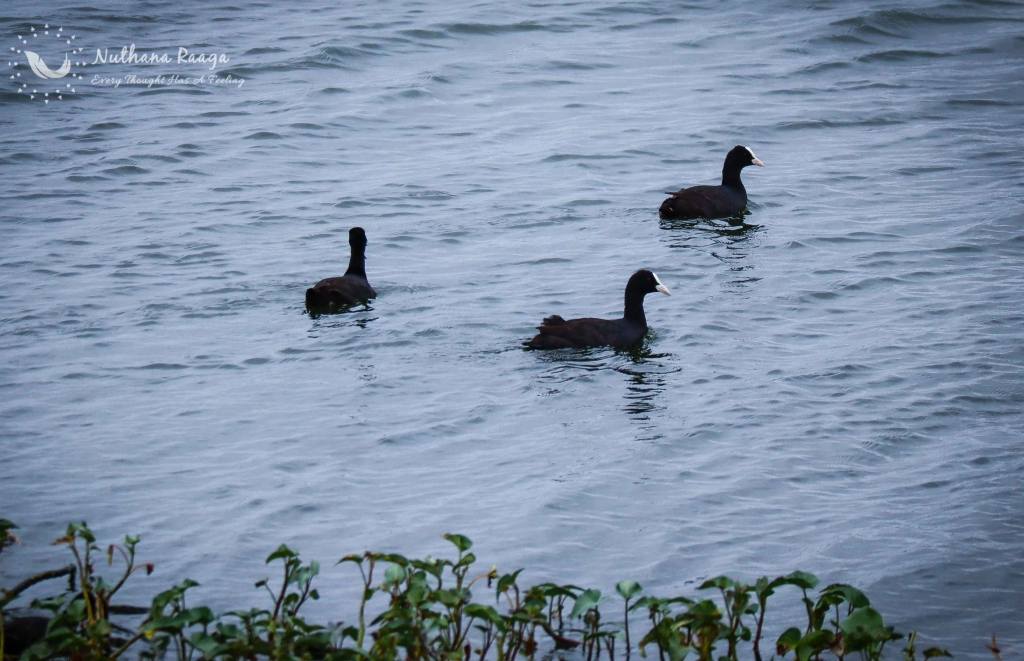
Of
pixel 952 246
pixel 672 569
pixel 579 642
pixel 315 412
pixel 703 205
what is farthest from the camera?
pixel 703 205

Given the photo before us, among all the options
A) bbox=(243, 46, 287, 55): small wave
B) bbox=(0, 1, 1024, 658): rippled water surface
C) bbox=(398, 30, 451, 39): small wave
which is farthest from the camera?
bbox=(398, 30, 451, 39): small wave

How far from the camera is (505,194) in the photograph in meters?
17.4

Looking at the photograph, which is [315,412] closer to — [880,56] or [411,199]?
[411,199]

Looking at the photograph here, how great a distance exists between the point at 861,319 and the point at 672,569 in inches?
218

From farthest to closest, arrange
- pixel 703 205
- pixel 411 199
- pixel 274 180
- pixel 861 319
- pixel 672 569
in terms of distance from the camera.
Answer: pixel 274 180, pixel 411 199, pixel 703 205, pixel 861 319, pixel 672 569

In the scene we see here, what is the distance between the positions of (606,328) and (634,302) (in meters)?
0.51

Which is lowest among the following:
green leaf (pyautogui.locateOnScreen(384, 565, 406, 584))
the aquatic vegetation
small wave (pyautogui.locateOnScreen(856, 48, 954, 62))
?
the aquatic vegetation

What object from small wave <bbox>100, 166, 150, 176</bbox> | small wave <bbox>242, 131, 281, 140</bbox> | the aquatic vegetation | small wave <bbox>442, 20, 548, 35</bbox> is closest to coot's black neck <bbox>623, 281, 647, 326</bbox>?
the aquatic vegetation

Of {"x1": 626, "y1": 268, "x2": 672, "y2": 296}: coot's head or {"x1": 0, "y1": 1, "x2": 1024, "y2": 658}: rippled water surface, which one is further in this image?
{"x1": 626, "y1": 268, "x2": 672, "y2": 296}: coot's head

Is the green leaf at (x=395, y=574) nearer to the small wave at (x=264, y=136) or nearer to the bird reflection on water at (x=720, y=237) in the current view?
the bird reflection on water at (x=720, y=237)

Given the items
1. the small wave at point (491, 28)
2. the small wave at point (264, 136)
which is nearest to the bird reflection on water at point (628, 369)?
the small wave at point (264, 136)

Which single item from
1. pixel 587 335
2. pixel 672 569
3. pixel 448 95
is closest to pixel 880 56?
pixel 448 95

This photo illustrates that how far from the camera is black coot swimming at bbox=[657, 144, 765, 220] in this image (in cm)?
1573

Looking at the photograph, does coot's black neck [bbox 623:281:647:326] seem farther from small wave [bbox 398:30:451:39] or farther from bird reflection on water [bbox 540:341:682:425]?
small wave [bbox 398:30:451:39]
